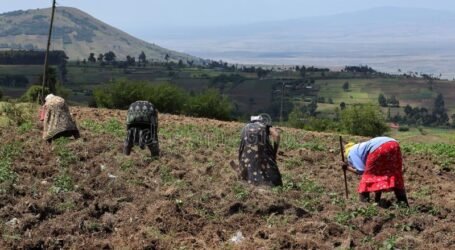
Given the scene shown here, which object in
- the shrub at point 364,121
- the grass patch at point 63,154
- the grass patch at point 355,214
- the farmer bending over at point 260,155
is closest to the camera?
the grass patch at point 355,214

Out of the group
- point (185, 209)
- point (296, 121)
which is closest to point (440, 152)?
point (185, 209)

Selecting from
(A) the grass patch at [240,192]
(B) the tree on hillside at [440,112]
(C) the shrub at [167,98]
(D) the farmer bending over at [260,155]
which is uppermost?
(D) the farmer bending over at [260,155]

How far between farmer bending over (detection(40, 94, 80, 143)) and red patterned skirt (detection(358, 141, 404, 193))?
330 inches

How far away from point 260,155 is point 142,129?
3.88 metres

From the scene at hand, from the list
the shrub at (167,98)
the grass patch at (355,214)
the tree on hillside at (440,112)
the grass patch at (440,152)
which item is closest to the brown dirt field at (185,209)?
the grass patch at (355,214)

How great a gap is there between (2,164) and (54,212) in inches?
127

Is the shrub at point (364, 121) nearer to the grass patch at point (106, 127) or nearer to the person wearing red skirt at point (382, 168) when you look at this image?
the grass patch at point (106, 127)

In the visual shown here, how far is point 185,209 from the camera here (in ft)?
33.6

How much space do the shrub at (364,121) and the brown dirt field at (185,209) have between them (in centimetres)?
4151

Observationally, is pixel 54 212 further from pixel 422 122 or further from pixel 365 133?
pixel 422 122

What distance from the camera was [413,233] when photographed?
966 centimetres

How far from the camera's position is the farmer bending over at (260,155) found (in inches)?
491

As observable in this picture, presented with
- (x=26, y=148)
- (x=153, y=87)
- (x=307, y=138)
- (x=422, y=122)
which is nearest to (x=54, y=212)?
(x=26, y=148)

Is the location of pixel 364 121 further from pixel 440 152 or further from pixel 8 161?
pixel 8 161
